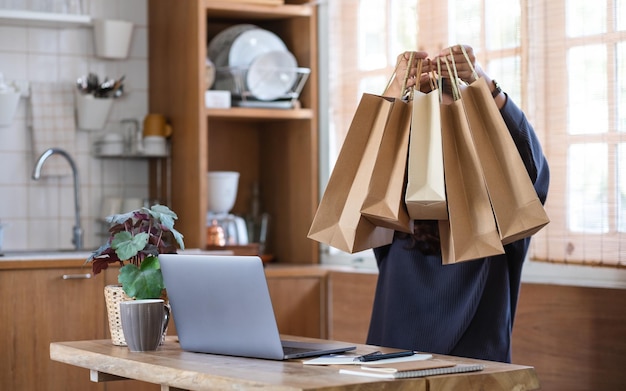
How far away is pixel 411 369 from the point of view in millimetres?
1657

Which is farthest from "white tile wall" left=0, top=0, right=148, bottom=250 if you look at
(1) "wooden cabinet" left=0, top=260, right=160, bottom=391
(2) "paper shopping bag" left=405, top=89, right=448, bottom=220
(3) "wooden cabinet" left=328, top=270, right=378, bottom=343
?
(2) "paper shopping bag" left=405, top=89, right=448, bottom=220

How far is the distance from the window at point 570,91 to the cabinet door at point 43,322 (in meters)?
1.51

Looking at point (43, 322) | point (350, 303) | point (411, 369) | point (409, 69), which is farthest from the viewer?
point (350, 303)

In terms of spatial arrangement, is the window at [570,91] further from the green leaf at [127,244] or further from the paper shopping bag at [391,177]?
the green leaf at [127,244]

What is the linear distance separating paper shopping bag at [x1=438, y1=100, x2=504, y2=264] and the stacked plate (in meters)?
2.10

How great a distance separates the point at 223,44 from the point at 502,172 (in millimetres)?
2316

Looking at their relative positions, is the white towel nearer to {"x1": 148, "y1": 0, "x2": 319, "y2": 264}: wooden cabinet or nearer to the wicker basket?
{"x1": 148, "y1": 0, "x2": 319, "y2": 264}: wooden cabinet

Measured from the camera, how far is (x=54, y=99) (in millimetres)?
3953

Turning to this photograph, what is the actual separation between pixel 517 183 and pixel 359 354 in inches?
19.1

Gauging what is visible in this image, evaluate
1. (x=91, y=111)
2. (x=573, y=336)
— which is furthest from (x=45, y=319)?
(x=573, y=336)

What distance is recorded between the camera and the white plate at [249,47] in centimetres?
387

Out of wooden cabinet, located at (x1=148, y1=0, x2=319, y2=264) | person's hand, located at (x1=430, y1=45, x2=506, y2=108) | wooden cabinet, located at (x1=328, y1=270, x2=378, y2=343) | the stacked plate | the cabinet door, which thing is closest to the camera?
person's hand, located at (x1=430, y1=45, x2=506, y2=108)

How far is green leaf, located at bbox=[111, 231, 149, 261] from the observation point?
2137 millimetres

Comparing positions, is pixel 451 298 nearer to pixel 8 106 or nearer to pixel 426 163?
pixel 426 163
